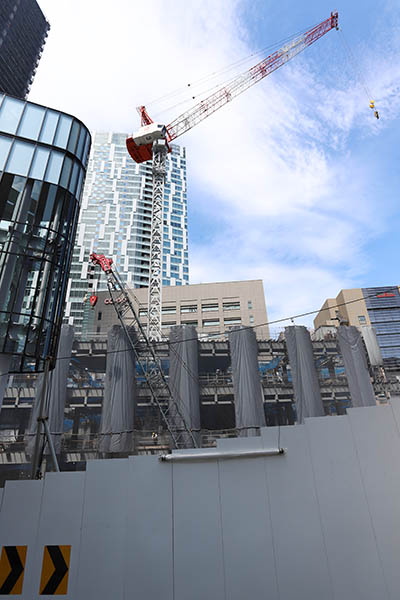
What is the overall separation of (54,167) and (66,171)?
666 mm

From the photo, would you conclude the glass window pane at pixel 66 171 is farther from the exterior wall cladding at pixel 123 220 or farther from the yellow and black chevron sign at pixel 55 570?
the exterior wall cladding at pixel 123 220

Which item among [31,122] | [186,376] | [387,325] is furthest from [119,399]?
[387,325]

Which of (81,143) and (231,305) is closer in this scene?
(81,143)

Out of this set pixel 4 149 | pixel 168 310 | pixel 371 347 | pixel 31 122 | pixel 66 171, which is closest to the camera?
pixel 4 149

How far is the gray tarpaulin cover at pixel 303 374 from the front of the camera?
126 ft

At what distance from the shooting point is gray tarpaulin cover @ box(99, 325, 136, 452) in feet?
115

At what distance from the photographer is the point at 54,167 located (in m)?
18.1

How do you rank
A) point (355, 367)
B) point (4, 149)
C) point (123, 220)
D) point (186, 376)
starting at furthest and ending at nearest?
point (123, 220) → point (355, 367) → point (186, 376) → point (4, 149)

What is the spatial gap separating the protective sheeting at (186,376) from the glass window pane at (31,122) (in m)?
24.7

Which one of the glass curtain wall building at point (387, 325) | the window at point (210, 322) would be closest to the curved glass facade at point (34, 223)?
the window at point (210, 322)

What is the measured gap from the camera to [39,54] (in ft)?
556

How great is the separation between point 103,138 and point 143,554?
19557cm

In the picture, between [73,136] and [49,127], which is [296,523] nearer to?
[73,136]

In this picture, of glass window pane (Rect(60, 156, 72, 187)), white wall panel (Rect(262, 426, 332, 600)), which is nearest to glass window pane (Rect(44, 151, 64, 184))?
glass window pane (Rect(60, 156, 72, 187))
